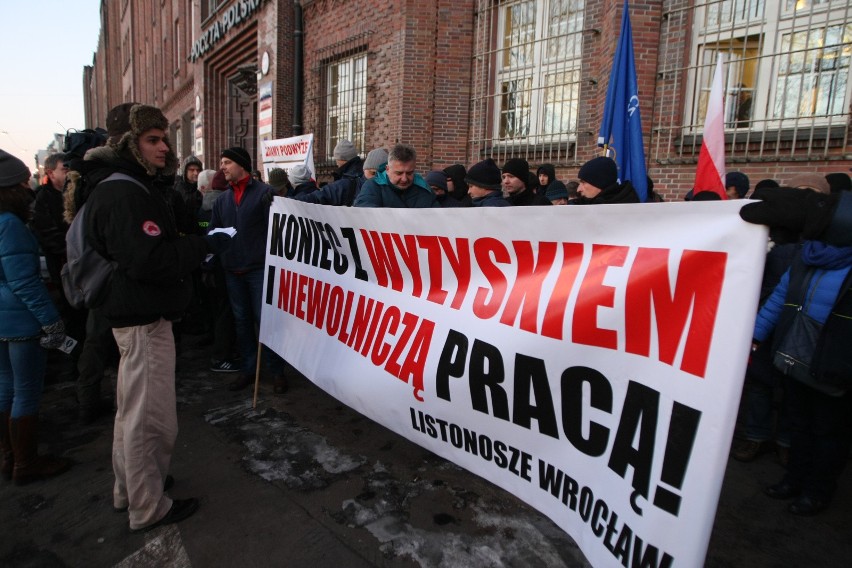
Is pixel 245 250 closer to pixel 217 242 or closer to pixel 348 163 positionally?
pixel 348 163

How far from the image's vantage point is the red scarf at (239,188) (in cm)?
437

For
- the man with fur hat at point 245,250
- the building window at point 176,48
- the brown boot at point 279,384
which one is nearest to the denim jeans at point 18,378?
the man with fur hat at point 245,250

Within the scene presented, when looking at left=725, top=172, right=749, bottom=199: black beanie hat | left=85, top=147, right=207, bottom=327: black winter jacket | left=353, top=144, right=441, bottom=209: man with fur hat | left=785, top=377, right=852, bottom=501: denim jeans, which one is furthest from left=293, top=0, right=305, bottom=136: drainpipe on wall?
left=785, top=377, right=852, bottom=501: denim jeans

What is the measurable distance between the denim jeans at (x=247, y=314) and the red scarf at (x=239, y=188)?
629 mm

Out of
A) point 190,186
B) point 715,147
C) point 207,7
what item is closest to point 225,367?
point 190,186

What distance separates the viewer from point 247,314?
14.9 ft

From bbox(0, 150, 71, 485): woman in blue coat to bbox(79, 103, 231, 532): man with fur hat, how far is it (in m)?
0.77

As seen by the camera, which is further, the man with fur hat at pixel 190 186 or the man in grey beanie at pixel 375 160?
the man with fur hat at pixel 190 186

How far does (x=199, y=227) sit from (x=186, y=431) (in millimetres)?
2882

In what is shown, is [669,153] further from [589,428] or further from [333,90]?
[333,90]

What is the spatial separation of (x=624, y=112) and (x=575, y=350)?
393 centimetres

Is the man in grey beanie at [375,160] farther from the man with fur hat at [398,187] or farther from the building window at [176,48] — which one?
the building window at [176,48]

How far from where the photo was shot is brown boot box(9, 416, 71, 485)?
2.95 metres

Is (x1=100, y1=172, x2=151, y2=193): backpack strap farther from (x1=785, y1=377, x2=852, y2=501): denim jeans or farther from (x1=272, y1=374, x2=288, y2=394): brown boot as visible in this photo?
(x1=785, y1=377, x2=852, y2=501): denim jeans
